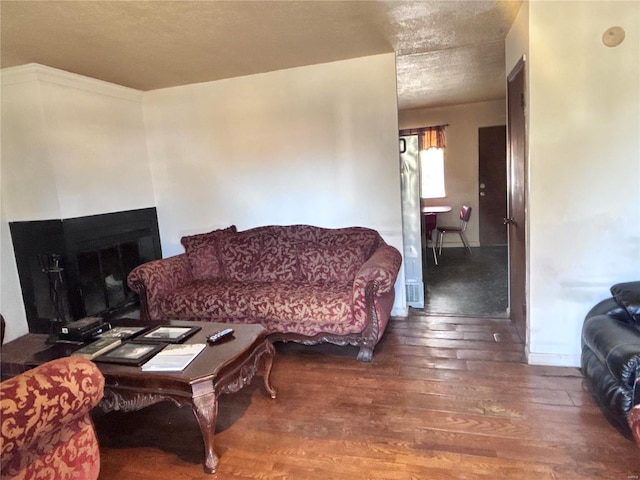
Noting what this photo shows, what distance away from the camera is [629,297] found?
86.1 inches

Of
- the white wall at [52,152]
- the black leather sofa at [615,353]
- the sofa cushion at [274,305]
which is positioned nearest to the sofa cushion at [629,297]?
the black leather sofa at [615,353]

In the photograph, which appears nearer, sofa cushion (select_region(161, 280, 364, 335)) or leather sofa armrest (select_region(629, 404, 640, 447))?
leather sofa armrest (select_region(629, 404, 640, 447))

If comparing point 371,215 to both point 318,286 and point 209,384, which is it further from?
point 209,384

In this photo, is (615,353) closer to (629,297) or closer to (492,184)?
(629,297)

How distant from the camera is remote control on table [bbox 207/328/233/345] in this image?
217 cm

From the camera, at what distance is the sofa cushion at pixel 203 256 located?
3650 millimetres

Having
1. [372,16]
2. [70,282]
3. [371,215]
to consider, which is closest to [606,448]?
[371,215]

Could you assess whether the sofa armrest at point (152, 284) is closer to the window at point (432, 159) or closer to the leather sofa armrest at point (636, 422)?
the leather sofa armrest at point (636, 422)

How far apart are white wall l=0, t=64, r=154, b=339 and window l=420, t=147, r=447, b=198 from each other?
494 cm

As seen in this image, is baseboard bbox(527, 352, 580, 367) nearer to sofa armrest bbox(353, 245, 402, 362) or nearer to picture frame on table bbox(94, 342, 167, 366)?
sofa armrest bbox(353, 245, 402, 362)

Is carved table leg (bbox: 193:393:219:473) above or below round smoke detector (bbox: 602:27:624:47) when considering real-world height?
below

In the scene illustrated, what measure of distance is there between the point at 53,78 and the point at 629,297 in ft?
14.4

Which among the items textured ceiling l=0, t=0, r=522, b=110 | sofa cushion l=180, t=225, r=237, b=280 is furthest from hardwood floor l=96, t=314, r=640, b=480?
textured ceiling l=0, t=0, r=522, b=110

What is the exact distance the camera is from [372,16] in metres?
2.62
